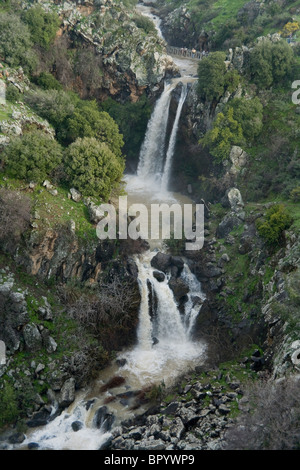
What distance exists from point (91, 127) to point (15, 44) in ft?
32.1

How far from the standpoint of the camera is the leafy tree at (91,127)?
3556 centimetres

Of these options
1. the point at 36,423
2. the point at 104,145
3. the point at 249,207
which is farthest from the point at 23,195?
the point at 249,207

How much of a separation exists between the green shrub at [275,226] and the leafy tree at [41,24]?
87.2 feet

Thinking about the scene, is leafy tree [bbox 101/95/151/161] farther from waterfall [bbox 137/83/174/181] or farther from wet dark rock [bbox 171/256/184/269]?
wet dark rock [bbox 171/256/184/269]

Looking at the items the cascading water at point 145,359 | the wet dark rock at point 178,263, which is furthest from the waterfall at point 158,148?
the wet dark rock at point 178,263

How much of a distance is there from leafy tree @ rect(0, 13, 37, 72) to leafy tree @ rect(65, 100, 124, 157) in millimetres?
5780

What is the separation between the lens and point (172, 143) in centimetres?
4219

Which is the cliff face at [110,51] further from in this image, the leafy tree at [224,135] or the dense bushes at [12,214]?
the dense bushes at [12,214]

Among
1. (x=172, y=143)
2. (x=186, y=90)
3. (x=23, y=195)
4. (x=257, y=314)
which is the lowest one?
(x=257, y=314)

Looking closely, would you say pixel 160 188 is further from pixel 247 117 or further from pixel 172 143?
pixel 247 117

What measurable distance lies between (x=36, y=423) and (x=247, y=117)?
28.1m

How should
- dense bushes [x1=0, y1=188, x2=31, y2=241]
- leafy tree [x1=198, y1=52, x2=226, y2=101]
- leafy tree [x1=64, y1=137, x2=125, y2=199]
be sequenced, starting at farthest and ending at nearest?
1. leafy tree [x1=198, y1=52, x2=226, y2=101]
2. leafy tree [x1=64, y1=137, x2=125, y2=199]
3. dense bushes [x1=0, y1=188, x2=31, y2=241]

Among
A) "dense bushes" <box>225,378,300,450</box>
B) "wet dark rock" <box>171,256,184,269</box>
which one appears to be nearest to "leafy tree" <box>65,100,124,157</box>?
"wet dark rock" <box>171,256,184,269</box>

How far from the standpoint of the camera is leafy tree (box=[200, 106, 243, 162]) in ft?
121
